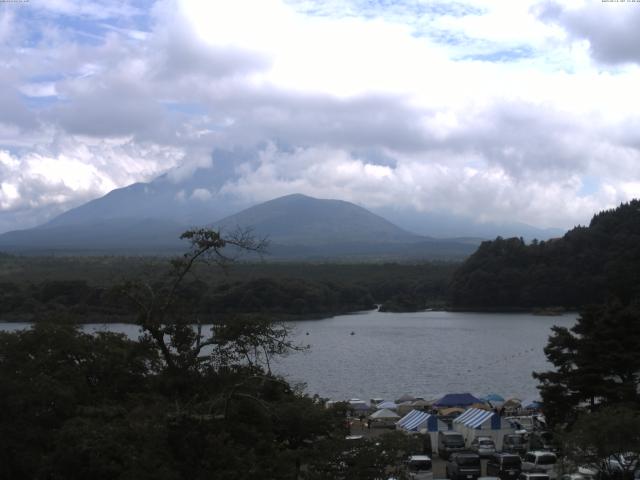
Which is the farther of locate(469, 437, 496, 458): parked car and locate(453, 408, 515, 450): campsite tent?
locate(453, 408, 515, 450): campsite tent

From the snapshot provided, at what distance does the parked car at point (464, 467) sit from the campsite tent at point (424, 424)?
9.19ft

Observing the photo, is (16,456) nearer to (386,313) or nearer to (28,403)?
(28,403)

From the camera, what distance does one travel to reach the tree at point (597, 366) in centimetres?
1402

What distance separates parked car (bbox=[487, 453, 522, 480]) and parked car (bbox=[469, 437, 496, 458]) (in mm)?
1457

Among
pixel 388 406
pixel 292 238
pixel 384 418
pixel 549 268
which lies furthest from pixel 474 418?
pixel 292 238

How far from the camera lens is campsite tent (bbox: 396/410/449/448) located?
15531 millimetres

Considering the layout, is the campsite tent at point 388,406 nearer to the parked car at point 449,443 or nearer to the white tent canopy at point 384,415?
the white tent canopy at point 384,415

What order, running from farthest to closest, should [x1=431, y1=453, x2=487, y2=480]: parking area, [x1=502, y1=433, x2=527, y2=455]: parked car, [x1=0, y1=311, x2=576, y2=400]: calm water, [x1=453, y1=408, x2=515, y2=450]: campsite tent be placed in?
[x1=0, y1=311, x2=576, y2=400]: calm water, [x1=453, y1=408, x2=515, y2=450]: campsite tent, [x1=502, y1=433, x2=527, y2=455]: parked car, [x1=431, y1=453, x2=487, y2=480]: parking area

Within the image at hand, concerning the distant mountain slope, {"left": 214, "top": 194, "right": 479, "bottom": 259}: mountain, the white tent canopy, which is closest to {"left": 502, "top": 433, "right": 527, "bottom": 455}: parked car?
the white tent canopy

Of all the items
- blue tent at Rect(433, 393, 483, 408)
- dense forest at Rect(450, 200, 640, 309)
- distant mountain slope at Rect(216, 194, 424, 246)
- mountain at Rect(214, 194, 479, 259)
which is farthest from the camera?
distant mountain slope at Rect(216, 194, 424, 246)

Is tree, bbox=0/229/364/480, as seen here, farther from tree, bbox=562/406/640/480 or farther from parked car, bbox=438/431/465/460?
parked car, bbox=438/431/465/460

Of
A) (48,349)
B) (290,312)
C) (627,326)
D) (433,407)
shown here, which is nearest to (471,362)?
(433,407)

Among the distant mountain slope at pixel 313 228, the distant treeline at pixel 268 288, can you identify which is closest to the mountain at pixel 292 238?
the distant mountain slope at pixel 313 228

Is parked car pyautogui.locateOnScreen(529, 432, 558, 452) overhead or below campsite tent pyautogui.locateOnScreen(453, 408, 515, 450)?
below
